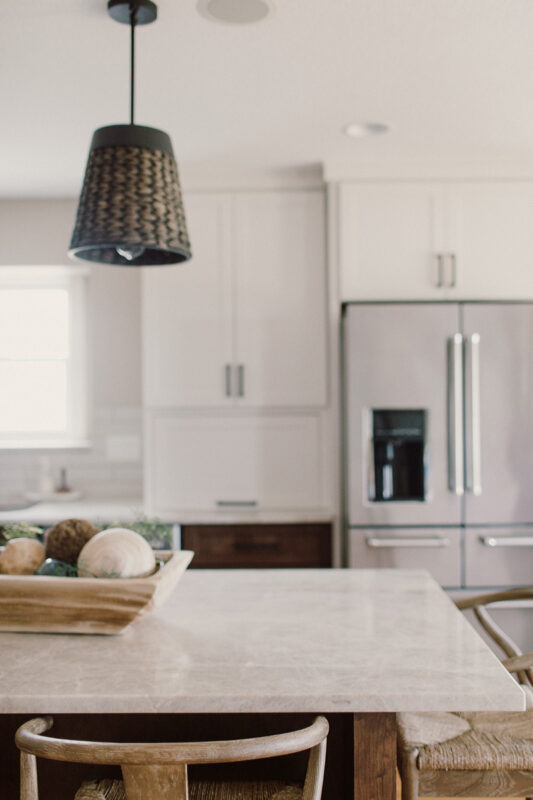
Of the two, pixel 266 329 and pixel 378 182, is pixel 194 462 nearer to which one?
pixel 266 329

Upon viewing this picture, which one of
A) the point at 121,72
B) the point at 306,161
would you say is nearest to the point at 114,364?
the point at 306,161

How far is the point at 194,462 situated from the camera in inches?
137

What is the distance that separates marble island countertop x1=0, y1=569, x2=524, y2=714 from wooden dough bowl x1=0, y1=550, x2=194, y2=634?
0.03 m

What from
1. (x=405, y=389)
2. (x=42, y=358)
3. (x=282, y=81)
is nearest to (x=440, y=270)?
(x=405, y=389)

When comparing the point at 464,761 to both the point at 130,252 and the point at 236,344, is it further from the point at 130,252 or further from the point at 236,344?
the point at 236,344

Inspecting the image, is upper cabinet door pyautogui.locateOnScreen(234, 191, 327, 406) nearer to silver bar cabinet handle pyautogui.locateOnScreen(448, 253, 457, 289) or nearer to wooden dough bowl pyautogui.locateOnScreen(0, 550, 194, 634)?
silver bar cabinet handle pyautogui.locateOnScreen(448, 253, 457, 289)

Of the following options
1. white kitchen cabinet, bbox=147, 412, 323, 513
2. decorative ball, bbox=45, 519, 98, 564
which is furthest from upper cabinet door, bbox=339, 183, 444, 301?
decorative ball, bbox=45, 519, 98, 564

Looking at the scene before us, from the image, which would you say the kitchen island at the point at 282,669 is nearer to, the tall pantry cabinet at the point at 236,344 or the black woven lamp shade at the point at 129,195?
the black woven lamp shade at the point at 129,195

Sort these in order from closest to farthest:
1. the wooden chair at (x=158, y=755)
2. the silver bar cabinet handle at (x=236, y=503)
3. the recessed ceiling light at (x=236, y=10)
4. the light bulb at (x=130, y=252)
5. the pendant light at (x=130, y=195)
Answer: the wooden chair at (x=158, y=755), the pendant light at (x=130, y=195), the light bulb at (x=130, y=252), the recessed ceiling light at (x=236, y=10), the silver bar cabinet handle at (x=236, y=503)

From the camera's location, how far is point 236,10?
6.74 ft

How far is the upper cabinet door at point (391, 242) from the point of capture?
338 cm

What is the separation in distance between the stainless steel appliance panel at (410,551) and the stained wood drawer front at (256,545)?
0.78 ft

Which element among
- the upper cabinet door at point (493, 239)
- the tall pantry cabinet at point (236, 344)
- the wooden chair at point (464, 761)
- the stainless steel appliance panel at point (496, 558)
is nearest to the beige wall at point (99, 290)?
the tall pantry cabinet at point (236, 344)

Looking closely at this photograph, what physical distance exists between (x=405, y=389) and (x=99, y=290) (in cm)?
177
